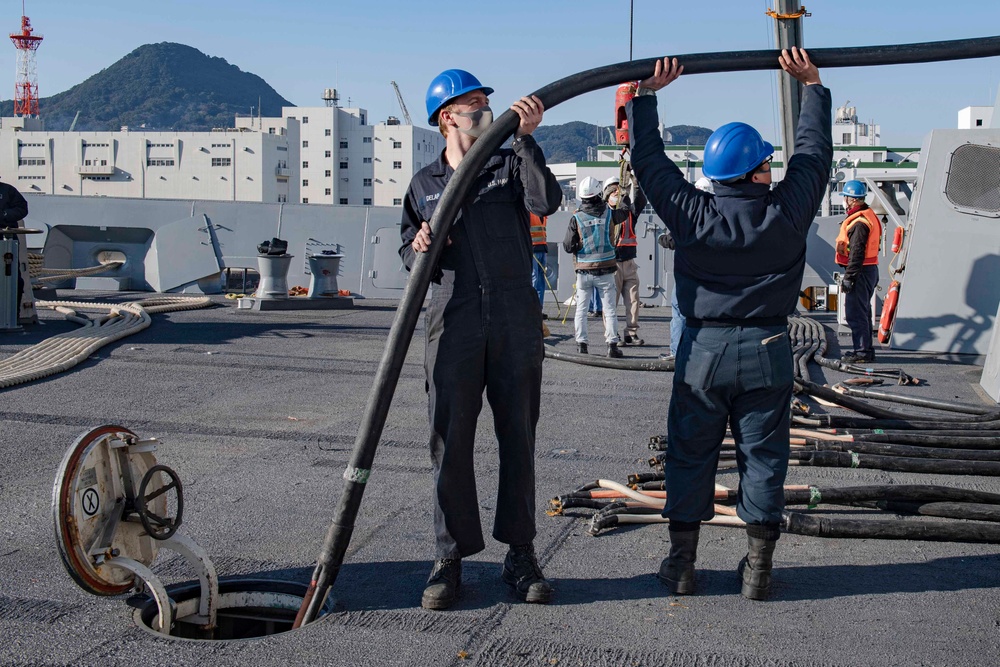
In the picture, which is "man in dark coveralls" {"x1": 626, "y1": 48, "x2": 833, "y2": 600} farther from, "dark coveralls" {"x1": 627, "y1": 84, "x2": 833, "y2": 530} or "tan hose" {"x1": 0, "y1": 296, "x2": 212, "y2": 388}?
"tan hose" {"x1": 0, "y1": 296, "x2": 212, "y2": 388}

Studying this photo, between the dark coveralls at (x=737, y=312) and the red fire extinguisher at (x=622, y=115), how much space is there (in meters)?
0.83

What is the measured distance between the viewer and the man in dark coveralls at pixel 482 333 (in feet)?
13.4

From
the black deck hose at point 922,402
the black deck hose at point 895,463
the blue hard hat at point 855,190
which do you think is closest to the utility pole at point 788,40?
the blue hard hat at point 855,190

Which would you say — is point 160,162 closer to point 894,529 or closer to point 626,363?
point 626,363

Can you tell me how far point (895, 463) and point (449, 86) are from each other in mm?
3761

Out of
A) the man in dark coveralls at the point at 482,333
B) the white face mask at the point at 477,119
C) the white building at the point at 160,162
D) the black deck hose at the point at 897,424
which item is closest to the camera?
the man in dark coveralls at the point at 482,333

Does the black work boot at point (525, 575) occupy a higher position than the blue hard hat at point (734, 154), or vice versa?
the blue hard hat at point (734, 154)

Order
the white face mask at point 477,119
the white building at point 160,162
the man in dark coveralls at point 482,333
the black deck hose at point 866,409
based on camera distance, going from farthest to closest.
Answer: the white building at point 160,162 → the black deck hose at point 866,409 → the white face mask at point 477,119 → the man in dark coveralls at point 482,333

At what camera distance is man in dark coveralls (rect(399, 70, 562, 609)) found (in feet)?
13.4

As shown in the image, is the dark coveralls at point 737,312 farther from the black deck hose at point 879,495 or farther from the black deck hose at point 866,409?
the black deck hose at point 866,409

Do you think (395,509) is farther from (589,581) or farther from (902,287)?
(902,287)

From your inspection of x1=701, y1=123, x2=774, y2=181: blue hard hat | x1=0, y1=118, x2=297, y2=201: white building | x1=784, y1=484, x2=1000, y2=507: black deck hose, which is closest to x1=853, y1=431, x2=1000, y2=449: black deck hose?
x1=784, y1=484, x2=1000, y2=507: black deck hose

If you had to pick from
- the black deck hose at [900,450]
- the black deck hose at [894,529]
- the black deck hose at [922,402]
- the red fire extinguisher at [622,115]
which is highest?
the red fire extinguisher at [622,115]

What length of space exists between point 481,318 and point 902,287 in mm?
9825
